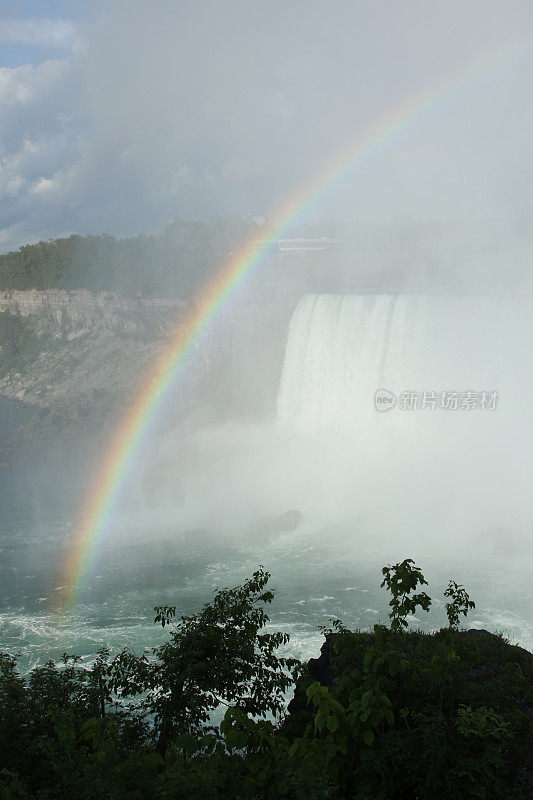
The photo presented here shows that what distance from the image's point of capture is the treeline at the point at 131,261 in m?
44.1

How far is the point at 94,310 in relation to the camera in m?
46.0

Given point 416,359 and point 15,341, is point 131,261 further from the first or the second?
point 416,359

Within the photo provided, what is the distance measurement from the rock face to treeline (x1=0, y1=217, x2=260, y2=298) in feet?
2.12

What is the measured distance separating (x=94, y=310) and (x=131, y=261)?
15.2 ft

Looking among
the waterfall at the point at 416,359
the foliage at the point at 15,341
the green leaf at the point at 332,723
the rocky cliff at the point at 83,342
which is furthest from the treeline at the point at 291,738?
the foliage at the point at 15,341

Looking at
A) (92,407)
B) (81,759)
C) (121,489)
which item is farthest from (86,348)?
(81,759)

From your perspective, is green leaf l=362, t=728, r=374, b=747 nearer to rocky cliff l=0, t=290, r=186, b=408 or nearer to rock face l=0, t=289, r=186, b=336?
rocky cliff l=0, t=290, r=186, b=408

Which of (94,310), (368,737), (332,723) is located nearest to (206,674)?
(332,723)

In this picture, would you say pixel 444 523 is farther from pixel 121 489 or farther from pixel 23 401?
pixel 23 401

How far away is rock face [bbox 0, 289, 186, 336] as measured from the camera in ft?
138

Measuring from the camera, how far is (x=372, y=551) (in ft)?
60.1

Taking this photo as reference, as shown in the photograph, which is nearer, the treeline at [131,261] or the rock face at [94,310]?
the rock face at [94,310]

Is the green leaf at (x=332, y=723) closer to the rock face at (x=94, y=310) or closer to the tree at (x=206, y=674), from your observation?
the tree at (x=206, y=674)

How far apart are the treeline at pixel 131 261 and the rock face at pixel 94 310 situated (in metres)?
0.65
